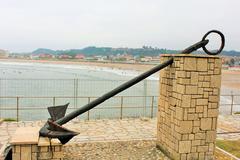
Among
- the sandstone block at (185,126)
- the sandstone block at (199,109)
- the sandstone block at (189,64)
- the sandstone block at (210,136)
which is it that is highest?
the sandstone block at (189,64)

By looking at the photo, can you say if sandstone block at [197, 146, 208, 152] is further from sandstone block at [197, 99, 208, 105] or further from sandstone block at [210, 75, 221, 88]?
sandstone block at [210, 75, 221, 88]

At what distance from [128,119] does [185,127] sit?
500cm

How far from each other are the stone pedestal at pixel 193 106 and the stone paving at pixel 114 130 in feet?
2.84

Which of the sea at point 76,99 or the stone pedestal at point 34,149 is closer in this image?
the stone pedestal at point 34,149

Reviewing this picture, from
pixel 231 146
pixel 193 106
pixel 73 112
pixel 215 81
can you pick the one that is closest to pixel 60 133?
pixel 73 112

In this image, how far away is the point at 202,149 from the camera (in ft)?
22.7

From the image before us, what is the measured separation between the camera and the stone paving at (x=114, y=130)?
8250mm

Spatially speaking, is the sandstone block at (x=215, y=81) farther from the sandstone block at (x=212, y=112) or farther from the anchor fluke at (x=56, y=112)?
the anchor fluke at (x=56, y=112)

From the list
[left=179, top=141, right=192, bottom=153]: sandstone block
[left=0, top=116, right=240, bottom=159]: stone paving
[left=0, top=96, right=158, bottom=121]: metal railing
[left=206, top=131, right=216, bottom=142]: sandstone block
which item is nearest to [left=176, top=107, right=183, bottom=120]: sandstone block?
[left=179, top=141, right=192, bottom=153]: sandstone block

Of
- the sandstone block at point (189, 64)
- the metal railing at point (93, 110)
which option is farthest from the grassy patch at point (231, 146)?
the metal railing at point (93, 110)

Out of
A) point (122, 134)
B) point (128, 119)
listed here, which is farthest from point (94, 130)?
point (128, 119)

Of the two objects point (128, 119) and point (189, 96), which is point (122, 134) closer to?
point (128, 119)

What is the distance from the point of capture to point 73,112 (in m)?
6.34

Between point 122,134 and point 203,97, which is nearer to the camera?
point 203,97
